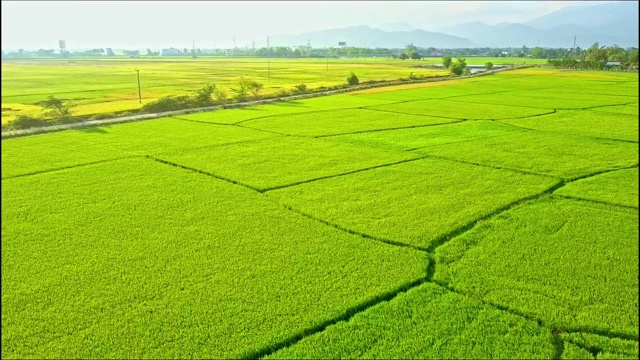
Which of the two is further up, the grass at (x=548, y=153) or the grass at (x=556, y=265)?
the grass at (x=548, y=153)

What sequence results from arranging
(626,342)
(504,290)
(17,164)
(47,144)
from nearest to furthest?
(626,342) → (504,290) → (17,164) → (47,144)

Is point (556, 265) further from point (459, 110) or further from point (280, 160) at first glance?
point (459, 110)

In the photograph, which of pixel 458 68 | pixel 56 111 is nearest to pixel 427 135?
pixel 56 111

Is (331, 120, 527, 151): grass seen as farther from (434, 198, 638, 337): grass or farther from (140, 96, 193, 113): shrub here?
(140, 96, 193, 113): shrub

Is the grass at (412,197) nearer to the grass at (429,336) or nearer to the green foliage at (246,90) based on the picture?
the grass at (429,336)

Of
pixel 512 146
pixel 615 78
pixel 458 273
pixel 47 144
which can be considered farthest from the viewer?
pixel 615 78

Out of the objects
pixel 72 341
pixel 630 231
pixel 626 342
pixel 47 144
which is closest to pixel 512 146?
pixel 630 231

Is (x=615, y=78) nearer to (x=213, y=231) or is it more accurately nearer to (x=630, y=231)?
(x=630, y=231)

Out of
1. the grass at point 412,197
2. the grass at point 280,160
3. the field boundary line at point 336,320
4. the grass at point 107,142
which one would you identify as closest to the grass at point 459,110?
the grass at point 280,160
